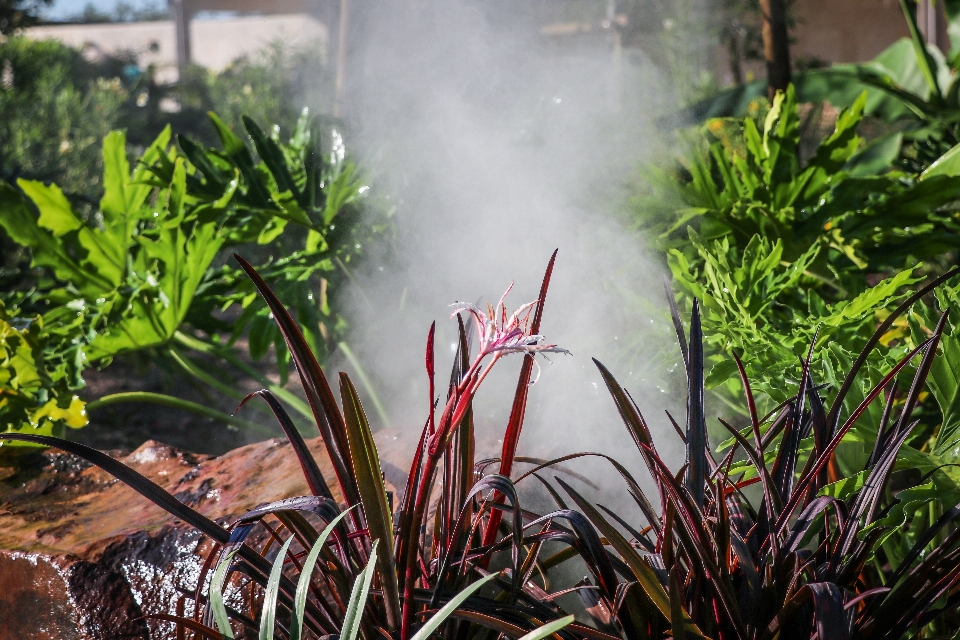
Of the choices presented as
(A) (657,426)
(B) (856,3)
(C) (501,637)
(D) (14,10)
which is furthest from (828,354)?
(D) (14,10)

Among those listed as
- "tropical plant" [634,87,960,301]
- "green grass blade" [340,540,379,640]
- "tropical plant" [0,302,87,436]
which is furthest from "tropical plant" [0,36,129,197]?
"green grass blade" [340,540,379,640]

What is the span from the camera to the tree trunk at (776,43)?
280 cm

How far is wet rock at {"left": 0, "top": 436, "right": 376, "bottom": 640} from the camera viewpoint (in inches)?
53.1

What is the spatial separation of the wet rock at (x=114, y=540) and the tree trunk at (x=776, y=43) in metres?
2.15

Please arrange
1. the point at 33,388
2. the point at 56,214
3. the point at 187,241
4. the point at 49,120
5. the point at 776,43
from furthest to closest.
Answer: the point at 49,120
the point at 776,43
the point at 56,214
the point at 187,241
the point at 33,388

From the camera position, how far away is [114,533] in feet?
4.80

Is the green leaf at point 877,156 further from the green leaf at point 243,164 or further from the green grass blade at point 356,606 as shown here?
the green grass blade at point 356,606

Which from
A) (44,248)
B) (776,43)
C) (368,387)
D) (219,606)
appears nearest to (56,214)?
(44,248)

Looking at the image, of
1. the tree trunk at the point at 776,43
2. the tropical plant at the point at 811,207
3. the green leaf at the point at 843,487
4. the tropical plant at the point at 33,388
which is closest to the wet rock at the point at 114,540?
the tropical plant at the point at 33,388

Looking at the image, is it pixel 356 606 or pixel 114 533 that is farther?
pixel 114 533

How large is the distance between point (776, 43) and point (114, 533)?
103 inches

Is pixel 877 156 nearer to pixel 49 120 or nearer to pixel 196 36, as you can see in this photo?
pixel 49 120

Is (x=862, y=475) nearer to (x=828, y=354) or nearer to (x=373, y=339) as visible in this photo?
(x=828, y=354)

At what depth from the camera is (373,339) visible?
2.51 metres
